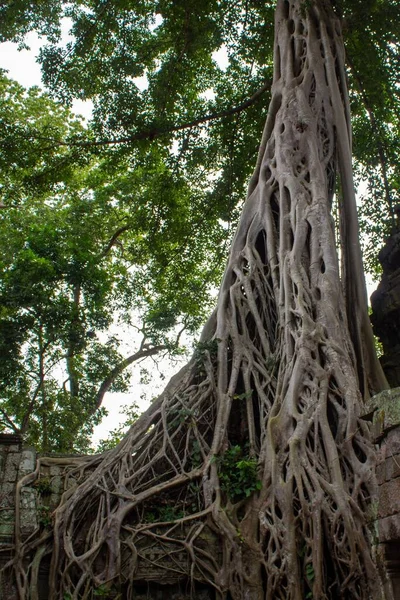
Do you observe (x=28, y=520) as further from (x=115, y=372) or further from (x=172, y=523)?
(x=115, y=372)

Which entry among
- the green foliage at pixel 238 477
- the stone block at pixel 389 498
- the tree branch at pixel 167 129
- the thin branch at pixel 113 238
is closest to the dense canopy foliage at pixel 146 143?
the tree branch at pixel 167 129

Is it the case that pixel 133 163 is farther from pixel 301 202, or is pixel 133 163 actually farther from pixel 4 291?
pixel 301 202

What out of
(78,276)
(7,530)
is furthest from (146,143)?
(7,530)

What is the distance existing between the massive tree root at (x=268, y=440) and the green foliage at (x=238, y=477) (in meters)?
0.01

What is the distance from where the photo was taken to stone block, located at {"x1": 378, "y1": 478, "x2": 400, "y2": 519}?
7.95 feet

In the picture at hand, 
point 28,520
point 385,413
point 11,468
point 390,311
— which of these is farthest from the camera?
point 390,311

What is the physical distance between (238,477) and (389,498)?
1925 mm

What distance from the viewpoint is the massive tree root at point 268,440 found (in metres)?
3.73

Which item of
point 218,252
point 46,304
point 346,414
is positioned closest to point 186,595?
point 346,414

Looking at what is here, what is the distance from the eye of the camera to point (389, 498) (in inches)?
97.3

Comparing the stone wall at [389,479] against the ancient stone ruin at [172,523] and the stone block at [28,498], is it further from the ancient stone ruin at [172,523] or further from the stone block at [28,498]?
the stone block at [28,498]

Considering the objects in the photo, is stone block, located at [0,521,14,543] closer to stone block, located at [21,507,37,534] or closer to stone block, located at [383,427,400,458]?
stone block, located at [21,507,37,534]

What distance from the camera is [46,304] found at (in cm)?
801

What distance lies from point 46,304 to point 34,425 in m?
1.89
